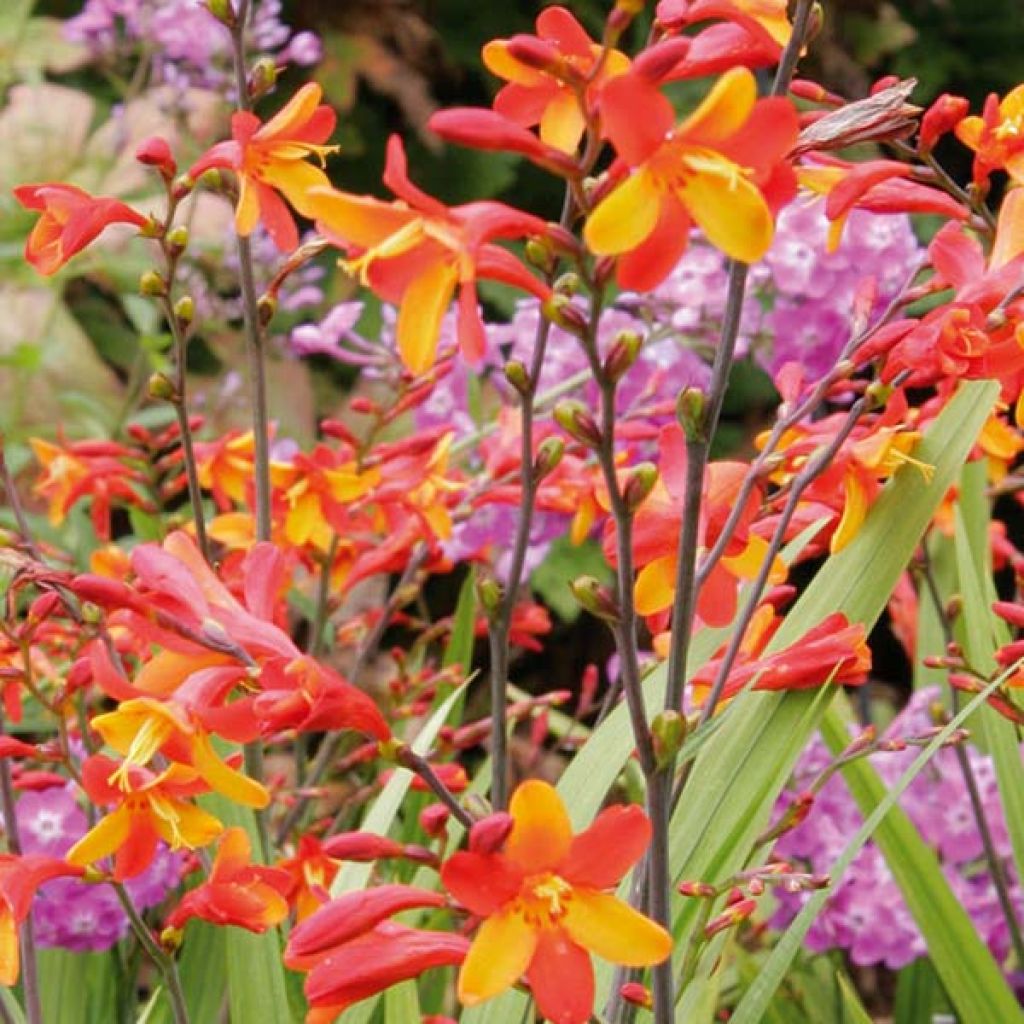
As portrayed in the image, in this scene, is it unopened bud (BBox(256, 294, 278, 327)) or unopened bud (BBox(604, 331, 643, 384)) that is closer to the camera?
unopened bud (BBox(604, 331, 643, 384))

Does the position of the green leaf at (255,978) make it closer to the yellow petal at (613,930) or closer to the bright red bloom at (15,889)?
the bright red bloom at (15,889)

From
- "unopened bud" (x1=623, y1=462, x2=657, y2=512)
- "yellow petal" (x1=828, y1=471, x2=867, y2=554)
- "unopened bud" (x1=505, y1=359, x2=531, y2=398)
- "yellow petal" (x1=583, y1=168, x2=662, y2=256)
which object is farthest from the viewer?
"yellow petal" (x1=828, y1=471, x2=867, y2=554)

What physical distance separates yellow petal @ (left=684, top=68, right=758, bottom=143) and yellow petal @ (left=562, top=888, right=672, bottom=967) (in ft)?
1.03

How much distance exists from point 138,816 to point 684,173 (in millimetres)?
430

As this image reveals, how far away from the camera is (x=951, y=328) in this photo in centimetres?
91

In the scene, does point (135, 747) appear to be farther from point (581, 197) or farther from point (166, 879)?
point (166, 879)

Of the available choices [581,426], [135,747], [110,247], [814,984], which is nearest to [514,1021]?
[135,747]

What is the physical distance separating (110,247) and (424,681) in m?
1.65

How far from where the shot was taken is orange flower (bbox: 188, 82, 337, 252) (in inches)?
39.6

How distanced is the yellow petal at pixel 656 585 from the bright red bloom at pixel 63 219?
1.33ft

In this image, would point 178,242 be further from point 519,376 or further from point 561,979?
point 561,979

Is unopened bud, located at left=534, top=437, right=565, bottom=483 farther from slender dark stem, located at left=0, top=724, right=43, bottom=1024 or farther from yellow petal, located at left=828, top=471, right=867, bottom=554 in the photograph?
slender dark stem, located at left=0, top=724, right=43, bottom=1024

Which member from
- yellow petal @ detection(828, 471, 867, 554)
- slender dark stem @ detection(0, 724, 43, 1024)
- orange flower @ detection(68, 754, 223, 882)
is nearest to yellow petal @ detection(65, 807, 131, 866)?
orange flower @ detection(68, 754, 223, 882)

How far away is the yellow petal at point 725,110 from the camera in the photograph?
0.65m
